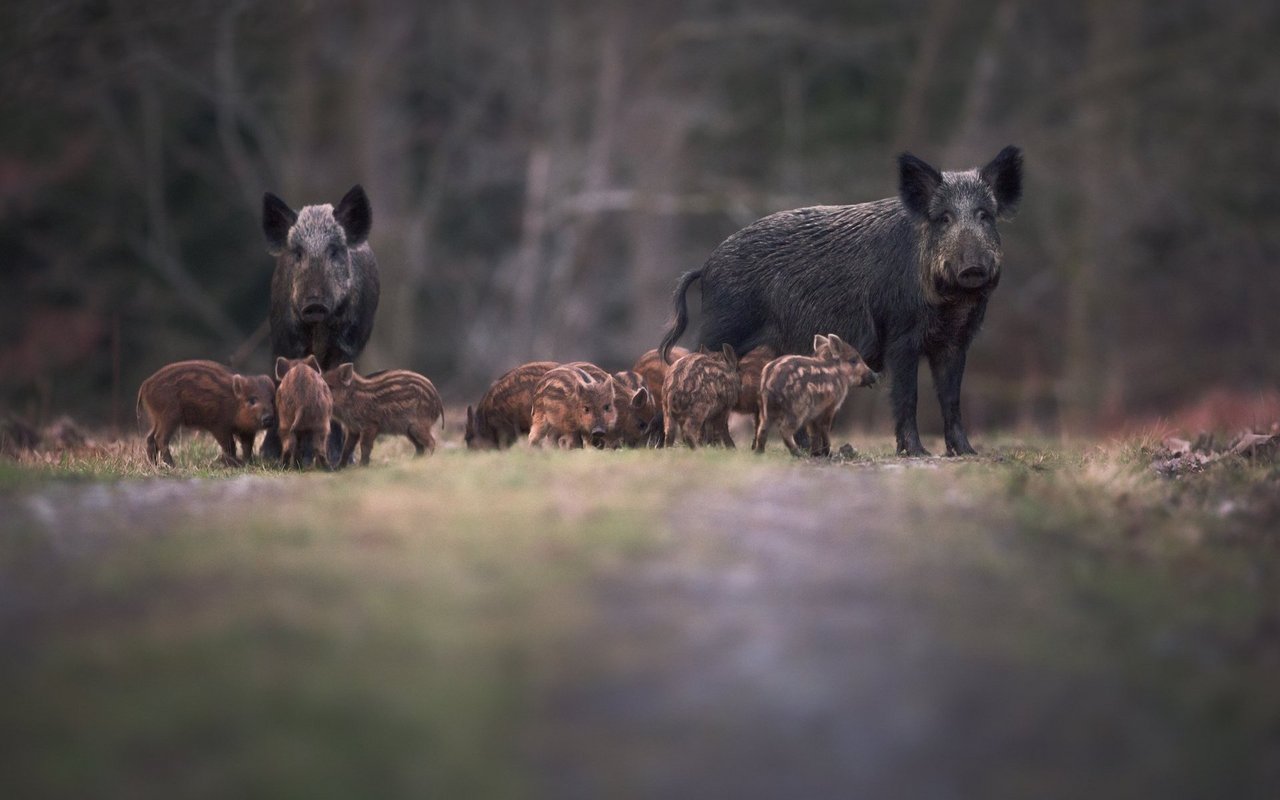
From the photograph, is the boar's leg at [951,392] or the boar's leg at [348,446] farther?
the boar's leg at [951,392]

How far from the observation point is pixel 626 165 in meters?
26.2

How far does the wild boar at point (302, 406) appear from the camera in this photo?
317 inches

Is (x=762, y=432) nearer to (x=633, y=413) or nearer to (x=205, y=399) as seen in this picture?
(x=633, y=413)

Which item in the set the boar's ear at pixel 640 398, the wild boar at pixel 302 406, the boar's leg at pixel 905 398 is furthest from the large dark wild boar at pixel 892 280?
the wild boar at pixel 302 406

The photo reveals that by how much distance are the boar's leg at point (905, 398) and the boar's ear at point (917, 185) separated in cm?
86

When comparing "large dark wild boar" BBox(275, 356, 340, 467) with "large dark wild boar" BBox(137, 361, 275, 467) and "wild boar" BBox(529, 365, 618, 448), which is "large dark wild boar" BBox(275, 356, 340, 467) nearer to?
"large dark wild boar" BBox(137, 361, 275, 467)

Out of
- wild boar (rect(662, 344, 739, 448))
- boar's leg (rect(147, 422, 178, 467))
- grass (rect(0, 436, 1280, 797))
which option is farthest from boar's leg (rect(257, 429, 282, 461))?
wild boar (rect(662, 344, 739, 448))

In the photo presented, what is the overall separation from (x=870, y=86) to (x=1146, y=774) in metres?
22.1

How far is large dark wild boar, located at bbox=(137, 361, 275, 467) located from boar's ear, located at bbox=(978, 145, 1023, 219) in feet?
14.6

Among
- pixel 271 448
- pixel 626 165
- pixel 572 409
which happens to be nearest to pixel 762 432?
pixel 572 409

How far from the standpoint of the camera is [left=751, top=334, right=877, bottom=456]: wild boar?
27.2 feet

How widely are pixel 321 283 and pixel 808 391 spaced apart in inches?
117

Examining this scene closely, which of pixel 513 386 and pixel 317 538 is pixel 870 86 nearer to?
pixel 513 386

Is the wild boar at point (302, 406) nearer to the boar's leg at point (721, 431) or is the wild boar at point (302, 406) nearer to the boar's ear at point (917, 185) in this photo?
the boar's leg at point (721, 431)
